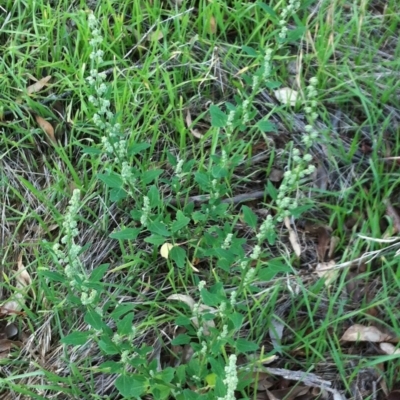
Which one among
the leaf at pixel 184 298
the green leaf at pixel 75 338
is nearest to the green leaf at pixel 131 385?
the green leaf at pixel 75 338

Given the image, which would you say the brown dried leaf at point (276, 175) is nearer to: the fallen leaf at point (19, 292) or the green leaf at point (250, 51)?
the green leaf at point (250, 51)

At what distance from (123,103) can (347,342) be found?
125 centimetres

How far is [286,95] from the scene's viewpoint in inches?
98.1

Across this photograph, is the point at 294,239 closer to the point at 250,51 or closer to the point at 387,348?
the point at 387,348

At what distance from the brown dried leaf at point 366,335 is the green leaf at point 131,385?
2.39ft

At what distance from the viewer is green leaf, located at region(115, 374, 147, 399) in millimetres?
1625

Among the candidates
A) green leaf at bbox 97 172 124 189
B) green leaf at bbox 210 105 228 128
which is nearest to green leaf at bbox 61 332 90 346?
green leaf at bbox 97 172 124 189

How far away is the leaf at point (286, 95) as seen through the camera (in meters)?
2.48

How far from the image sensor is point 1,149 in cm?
246

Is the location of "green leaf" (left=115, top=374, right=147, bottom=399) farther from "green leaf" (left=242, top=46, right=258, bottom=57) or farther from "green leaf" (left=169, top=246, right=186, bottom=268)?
"green leaf" (left=242, top=46, right=258, bottom=57)

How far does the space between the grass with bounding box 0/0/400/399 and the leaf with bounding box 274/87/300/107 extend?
4 centimetres

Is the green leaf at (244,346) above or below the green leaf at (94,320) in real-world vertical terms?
below

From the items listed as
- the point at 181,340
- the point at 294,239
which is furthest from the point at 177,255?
the point at 294,239

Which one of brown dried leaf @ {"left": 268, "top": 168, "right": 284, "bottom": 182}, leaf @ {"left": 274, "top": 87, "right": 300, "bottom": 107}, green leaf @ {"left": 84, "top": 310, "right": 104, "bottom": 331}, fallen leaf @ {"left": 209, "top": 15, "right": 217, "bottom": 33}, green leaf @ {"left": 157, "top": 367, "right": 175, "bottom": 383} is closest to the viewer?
green leaf @ {"left": 84, "top": 310, "right": 104, "bottom": 331}
